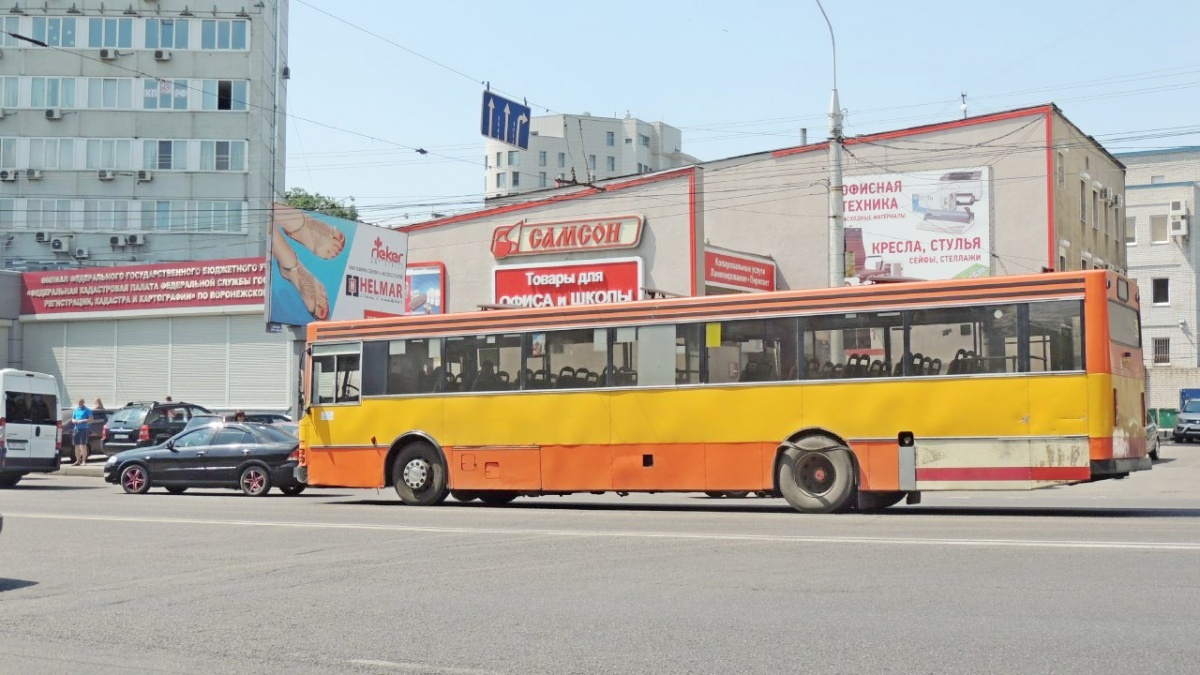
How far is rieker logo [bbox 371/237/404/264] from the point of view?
128 feet

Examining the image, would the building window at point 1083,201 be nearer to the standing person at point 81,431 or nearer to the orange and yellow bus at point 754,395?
the orange and yellow bus at point 754,395

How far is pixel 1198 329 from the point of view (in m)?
70.8

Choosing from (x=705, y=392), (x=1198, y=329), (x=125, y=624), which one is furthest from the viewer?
(x=1198, y=329)

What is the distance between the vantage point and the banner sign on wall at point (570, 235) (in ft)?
131

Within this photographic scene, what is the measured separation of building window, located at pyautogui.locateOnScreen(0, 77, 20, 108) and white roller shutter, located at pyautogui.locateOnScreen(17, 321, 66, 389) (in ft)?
86.7

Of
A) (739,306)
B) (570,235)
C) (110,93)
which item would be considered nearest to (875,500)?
(739,306)

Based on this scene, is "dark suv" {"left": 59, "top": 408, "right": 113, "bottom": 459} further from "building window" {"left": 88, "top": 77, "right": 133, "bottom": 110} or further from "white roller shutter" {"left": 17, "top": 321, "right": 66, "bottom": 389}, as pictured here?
"building window" {"left": 88, "top": 77, "right": 133, "bottom": 110}

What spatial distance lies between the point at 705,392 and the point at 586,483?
220cm

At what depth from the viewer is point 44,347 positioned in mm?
49438

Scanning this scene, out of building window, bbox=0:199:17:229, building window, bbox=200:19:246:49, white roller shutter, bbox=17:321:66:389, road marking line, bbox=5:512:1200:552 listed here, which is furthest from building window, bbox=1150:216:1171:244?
road marking line, bbox=5:512:1200:552

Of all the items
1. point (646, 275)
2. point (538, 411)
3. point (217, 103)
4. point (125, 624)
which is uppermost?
point (217, 103)

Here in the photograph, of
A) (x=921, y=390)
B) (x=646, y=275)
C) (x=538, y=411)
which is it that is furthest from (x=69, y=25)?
(x=921, y=390)

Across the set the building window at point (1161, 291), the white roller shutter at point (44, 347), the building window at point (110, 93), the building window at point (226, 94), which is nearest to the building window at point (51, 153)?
the building window at point (110, 93)

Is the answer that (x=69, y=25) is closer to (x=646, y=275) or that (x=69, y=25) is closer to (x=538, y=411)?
(x=646, y=275)
